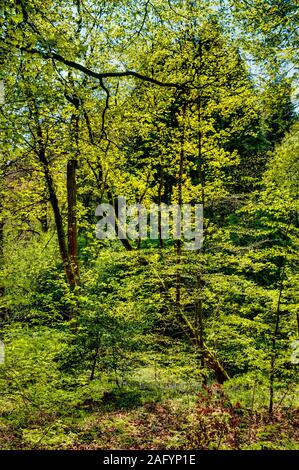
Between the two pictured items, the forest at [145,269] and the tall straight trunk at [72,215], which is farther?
the tall straight trunk at [72,215]

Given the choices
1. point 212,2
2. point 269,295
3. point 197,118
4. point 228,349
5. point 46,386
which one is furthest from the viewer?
point 197,118

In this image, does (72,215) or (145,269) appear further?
(72,215)

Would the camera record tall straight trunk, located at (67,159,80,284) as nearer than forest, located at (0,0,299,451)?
No

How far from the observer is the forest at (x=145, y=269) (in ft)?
18.9

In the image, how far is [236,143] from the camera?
22.5 m

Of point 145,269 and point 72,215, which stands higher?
point 72,215

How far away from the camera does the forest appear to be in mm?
5773

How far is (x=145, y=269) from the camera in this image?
10461 mm

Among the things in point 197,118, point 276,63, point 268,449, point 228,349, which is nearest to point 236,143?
point 197,118

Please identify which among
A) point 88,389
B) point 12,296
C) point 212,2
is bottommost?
point 88,389

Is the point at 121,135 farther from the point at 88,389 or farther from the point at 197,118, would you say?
the point at 88,389

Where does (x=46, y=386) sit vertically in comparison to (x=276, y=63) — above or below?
below

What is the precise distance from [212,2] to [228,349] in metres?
7.92
